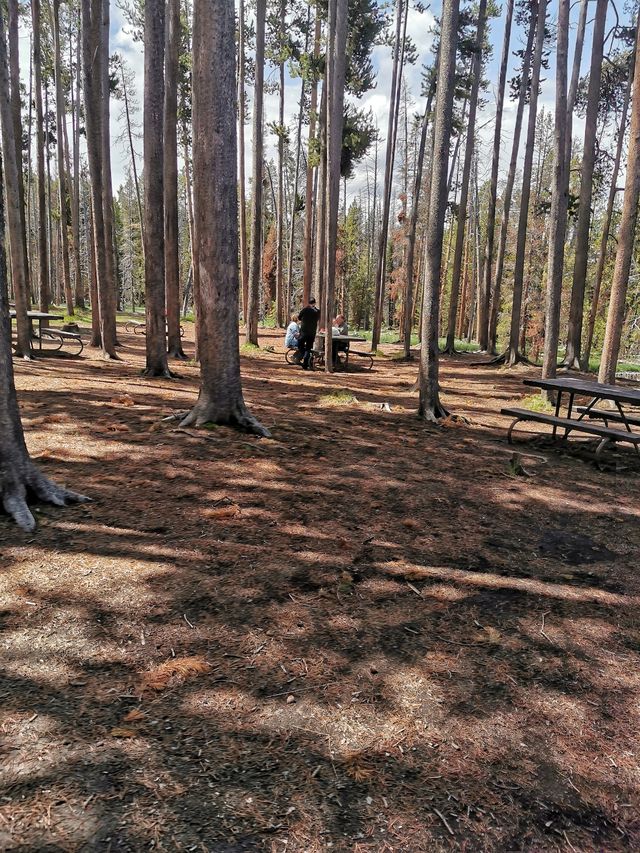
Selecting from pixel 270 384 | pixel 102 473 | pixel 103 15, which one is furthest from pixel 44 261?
pixel 102 473

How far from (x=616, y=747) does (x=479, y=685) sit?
59 centimetres

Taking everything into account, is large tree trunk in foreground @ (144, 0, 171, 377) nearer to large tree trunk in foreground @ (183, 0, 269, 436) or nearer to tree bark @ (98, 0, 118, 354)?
tree bark @ (98, 0, 118, 354)

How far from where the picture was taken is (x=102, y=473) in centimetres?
511

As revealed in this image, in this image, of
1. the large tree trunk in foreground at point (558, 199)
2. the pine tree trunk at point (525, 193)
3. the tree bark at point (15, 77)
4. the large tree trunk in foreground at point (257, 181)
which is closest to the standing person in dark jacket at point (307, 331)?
the large tree trunk in foreground at point (257, 181)

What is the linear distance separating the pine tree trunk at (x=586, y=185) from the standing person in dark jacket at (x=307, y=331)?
7172 mm

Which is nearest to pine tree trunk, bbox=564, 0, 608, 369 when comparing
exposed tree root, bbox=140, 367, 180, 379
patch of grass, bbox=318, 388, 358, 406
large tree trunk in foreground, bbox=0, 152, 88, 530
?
patch of grass, bbox=318, 388, 358, 406

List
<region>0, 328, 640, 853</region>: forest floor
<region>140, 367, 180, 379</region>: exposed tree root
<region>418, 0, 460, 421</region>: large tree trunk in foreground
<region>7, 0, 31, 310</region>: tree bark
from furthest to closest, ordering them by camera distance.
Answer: <region>7, 0, 31, 310</region>: tree bark
<region>140, 367, 180, 379</region>: exposed tree root
<region>418, 0, 460, 421</region>: large tree trunk in foreground
<region>0, 328, 640, 853</region>: forest floor

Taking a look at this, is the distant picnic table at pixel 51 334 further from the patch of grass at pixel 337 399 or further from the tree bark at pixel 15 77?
the patch of grass at pixel 337 399

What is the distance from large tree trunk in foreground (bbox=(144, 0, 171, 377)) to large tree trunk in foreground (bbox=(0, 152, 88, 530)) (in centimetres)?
578

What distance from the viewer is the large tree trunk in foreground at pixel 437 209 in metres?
7.79

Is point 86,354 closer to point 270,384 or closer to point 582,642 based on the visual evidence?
point 270,384

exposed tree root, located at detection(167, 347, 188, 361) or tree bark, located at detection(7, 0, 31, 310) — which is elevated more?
tree bark, located at detection(7, 0, 31, 310)

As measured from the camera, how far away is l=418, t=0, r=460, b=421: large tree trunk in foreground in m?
7.79

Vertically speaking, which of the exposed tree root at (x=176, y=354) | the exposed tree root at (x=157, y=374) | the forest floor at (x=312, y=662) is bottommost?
the forest floor at (x=312, y=662)
